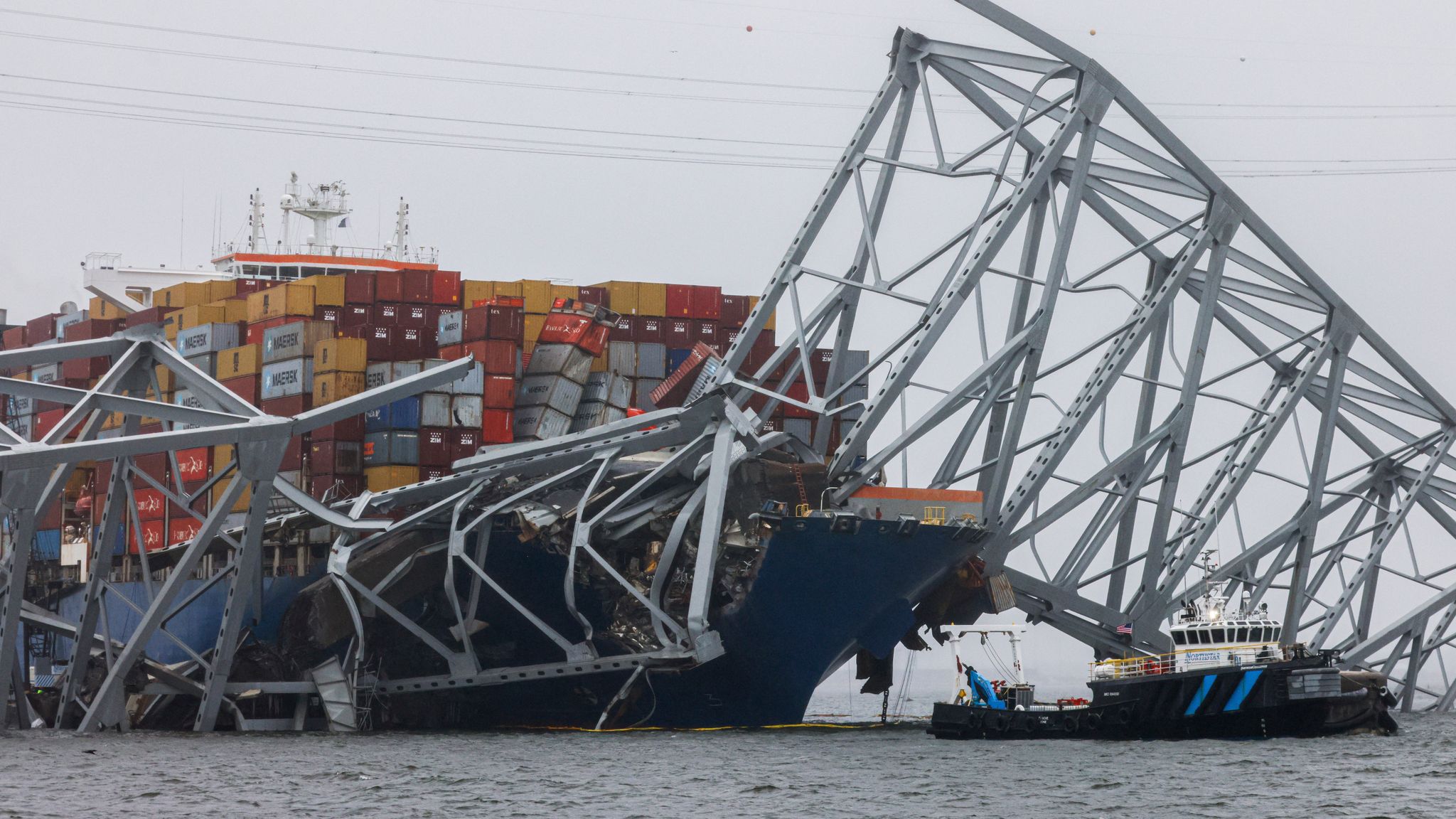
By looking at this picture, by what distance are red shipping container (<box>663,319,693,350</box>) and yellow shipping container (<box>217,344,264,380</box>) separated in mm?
12614

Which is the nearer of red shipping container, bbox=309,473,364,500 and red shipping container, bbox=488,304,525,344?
red shipping container, bbox=309,473,364,500

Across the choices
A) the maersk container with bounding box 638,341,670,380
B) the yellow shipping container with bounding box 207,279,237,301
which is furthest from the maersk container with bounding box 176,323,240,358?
the maersk container with bounding box 638,341,670,380

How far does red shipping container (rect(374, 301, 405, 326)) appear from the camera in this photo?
6044 cm

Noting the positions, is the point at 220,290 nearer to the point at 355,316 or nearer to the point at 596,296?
the point at 355,316

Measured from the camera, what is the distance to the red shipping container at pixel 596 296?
6162 cm

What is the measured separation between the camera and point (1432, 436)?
60.0 meters

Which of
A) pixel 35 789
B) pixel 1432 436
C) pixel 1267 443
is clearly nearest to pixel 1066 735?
pixel 1267 443

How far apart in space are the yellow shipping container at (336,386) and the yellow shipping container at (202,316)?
321 inches

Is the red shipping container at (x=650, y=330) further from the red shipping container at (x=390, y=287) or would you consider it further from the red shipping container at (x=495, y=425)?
the red shipping container at (x=390, y=287)

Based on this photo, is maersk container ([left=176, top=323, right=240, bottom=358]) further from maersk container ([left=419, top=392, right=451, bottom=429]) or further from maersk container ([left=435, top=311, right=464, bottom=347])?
maersk container ([left=419, top=392, right=451, bottom=429])

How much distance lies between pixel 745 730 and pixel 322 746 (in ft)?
34.0

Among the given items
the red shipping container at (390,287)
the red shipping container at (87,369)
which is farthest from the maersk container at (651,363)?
the red shipping container at (87,369)

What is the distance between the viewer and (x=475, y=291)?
204ft

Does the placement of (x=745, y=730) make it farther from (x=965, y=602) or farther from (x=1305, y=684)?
(x=1305, y=684)
